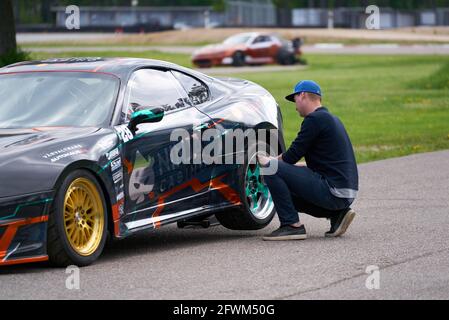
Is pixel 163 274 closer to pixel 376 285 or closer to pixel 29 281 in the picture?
pixel 29 281

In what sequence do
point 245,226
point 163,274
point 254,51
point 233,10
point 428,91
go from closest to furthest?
point 163,274
point 245,226
point 428,91
point 254,51
point 233,10

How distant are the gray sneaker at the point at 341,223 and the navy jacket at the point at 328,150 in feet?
0.46

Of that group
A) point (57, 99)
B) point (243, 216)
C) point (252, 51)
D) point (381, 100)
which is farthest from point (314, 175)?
point (252, 51)

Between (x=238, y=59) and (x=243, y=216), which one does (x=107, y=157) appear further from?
(x=238, y=59)

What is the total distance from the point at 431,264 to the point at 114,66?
9.24 ft

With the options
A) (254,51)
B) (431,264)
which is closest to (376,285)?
(431,264)

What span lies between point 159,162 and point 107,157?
2.03 ft

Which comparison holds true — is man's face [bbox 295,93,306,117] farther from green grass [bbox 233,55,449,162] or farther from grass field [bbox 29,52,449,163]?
green grass [bbox 233,55,449,162]

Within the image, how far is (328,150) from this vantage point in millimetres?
9117

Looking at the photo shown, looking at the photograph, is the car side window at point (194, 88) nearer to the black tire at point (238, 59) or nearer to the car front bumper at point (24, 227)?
the car front bumper at point (24, 227)

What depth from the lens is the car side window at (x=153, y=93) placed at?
866 centimetres

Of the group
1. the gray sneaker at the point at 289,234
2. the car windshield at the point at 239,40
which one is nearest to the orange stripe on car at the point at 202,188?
the gray sneaker at the point at 289,234

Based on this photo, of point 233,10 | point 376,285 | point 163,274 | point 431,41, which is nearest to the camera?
point 376,285

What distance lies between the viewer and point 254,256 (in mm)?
8289
